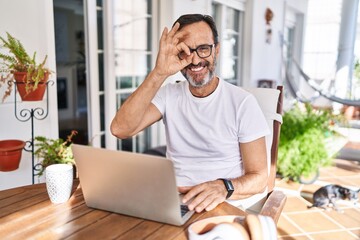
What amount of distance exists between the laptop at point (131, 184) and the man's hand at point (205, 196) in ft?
0.09

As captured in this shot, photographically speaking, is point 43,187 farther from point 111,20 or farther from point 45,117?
point 111,20

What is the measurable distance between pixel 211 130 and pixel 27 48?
1.18 m

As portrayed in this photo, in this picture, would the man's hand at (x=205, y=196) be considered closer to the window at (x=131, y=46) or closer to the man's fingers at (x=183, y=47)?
the man's fingers at (x=183, y=47)

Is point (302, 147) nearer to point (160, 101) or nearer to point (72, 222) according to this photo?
point (160, 101)

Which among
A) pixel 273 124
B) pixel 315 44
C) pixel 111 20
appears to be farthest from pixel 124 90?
pixel 315 44

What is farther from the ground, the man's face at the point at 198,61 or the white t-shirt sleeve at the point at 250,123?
the man's face at the point at 198,61

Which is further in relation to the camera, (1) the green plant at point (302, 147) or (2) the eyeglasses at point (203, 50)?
(1) the green plant at point (302, 147)

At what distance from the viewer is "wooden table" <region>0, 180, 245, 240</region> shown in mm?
746

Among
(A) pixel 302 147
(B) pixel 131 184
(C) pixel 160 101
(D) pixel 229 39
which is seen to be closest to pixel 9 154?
(C) pixel 160 101

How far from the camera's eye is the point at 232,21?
400 cm

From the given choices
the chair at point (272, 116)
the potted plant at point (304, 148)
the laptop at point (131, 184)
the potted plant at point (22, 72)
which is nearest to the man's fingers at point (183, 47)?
the chair at point (272, 116)

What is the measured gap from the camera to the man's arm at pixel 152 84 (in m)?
1.13

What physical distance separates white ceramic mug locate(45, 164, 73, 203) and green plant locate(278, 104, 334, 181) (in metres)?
2.29

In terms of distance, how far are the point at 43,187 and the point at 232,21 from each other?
3.42 m
